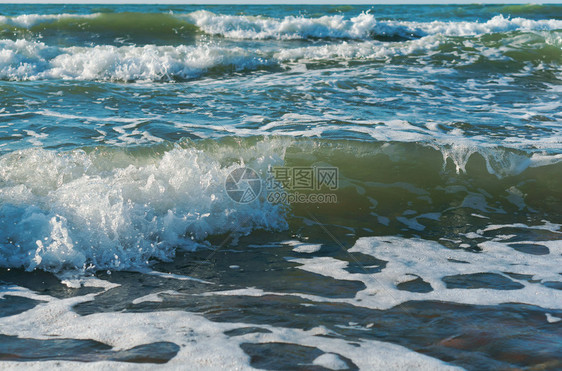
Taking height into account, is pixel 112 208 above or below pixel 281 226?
above

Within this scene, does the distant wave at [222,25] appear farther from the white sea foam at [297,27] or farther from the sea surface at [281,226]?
the sea surface at [281,226]

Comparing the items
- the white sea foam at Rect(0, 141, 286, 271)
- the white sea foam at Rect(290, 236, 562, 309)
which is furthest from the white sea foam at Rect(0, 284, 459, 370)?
the white sea foam at Rect(0, 141, 286, 271)

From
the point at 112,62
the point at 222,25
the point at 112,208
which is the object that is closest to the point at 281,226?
the point at 112,208

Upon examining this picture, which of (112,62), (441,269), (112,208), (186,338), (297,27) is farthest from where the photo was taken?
(297,27)

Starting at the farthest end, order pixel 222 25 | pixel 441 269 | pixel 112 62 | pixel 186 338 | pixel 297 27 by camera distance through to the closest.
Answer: pixel 222 25 < pixel 297 27 < pixel 112 62 < pixel 441 269 < pixel 186 338

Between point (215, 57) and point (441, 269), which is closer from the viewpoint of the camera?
point (441, 269)

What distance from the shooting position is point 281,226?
4578 millimetres

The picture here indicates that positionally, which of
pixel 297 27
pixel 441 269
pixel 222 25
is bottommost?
pixel 441 269

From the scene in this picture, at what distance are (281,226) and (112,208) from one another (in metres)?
1.38

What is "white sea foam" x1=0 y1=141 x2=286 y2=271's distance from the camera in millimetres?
3787

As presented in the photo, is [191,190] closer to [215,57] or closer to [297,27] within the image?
[215,57]

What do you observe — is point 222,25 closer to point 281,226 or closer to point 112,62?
point 112,62

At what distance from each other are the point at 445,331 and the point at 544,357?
47cm

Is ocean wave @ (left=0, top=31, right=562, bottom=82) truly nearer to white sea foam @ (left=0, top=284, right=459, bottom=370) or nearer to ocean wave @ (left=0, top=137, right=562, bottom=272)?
ocean wave @ (left=0, top=137, right=562, bottom=272)
